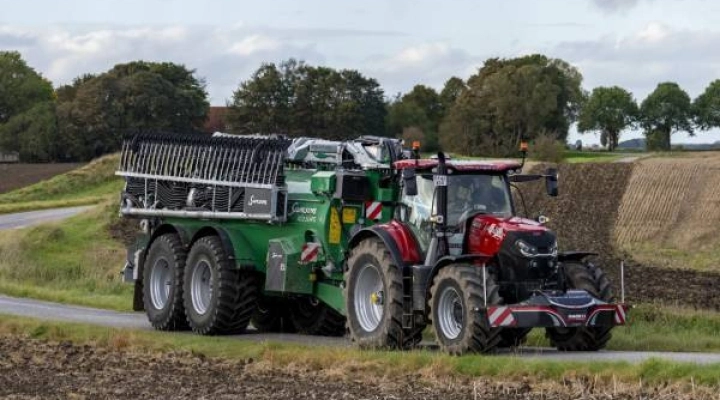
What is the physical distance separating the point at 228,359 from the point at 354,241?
2565mm

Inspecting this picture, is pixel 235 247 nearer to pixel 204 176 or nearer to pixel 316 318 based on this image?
pixel 204 176

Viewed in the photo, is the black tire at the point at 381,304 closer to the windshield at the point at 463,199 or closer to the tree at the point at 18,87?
the windshield at the point at 463,199

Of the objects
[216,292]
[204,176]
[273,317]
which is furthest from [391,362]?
[204,176]

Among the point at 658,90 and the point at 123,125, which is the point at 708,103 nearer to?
the point at 658,90

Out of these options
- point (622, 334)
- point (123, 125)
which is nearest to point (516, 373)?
point (622, 334)

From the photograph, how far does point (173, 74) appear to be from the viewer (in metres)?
77.7

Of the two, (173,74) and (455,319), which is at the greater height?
(173,74)

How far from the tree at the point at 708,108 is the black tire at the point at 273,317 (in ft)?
199

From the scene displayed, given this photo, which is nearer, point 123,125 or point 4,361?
point 4,361

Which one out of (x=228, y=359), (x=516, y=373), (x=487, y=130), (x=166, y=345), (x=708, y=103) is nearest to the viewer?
(x=516, y=373)

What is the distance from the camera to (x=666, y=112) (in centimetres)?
8269

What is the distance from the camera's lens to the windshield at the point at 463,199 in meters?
19.4

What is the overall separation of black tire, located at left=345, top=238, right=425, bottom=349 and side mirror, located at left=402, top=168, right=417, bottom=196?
922mm

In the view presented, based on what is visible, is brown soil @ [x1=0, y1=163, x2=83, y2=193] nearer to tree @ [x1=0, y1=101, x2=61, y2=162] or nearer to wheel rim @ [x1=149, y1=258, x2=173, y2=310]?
tree @ [x1=0, y1=101, x2=61, y2=162]
